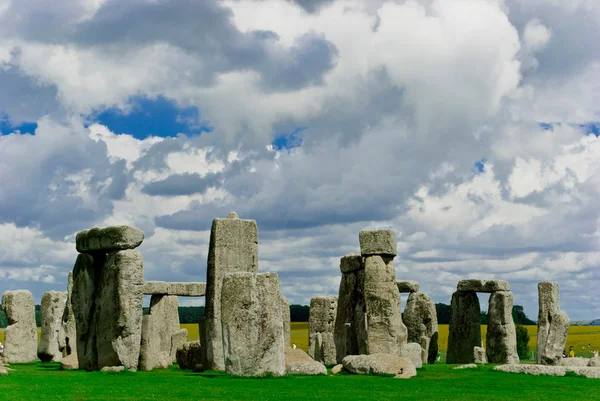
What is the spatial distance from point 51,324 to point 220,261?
1058 centimetres

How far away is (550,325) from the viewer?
99.4 feet

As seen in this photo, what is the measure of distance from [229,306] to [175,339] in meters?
10.4

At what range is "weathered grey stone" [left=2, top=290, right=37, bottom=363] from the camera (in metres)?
29.8

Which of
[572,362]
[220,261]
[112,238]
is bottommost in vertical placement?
[572,362]

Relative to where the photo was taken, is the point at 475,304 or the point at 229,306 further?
the point at 475,304

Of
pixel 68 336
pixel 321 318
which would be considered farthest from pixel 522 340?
pixel 68 336

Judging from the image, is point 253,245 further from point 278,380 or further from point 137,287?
point 278,380

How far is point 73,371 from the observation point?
23.8 m

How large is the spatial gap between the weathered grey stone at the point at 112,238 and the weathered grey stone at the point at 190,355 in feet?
12.4

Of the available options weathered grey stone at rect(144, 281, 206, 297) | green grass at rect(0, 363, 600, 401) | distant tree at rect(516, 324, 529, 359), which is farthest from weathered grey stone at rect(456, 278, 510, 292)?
green grass at rect(0, 363, 600, 401)

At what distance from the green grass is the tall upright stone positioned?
3120 mm

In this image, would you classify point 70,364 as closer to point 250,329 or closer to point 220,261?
point 220,261

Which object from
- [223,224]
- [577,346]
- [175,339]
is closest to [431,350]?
[175,339]

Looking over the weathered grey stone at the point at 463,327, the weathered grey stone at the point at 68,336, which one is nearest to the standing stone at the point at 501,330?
the weathered grey stone at the point at 463,327
